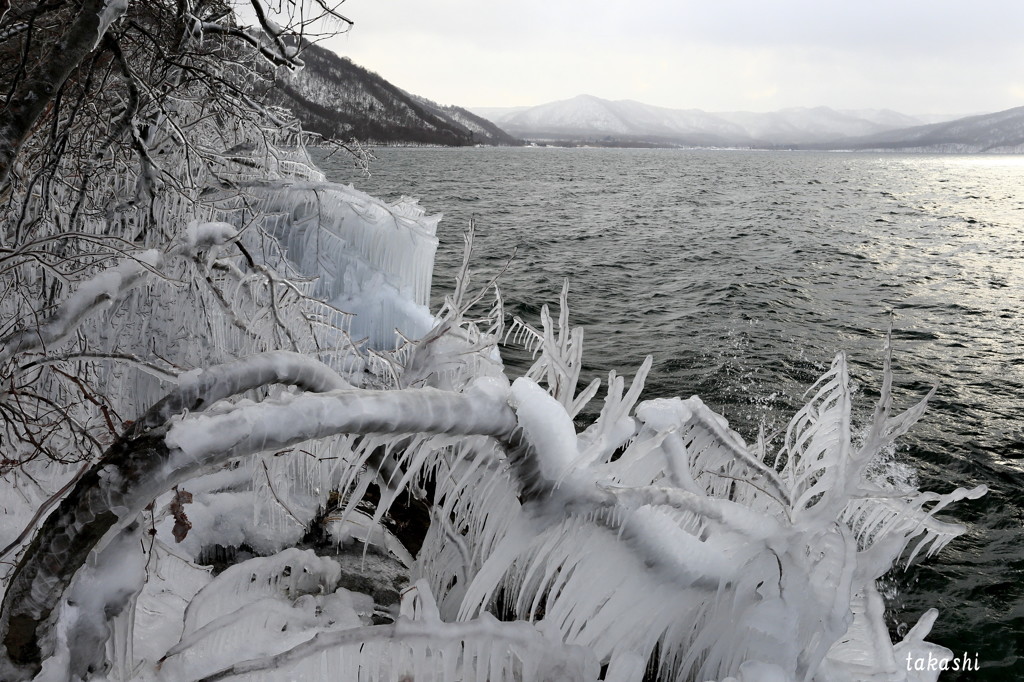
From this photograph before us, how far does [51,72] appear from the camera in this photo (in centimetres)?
280

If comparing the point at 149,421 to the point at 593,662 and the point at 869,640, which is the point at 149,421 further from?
the point at 869,640

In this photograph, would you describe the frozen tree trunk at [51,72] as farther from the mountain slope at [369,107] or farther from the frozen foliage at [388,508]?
the mountain slope at [369,107]

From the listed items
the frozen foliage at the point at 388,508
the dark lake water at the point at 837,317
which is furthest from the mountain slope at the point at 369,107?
the frozen foliage at the point at 388,508

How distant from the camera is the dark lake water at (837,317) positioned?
7.18m

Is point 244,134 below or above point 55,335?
above

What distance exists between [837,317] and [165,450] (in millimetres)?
17209

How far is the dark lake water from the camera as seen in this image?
718 cm

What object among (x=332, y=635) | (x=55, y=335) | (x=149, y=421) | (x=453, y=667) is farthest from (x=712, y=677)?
(x=55, y=335)

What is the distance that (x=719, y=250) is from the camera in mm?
26031

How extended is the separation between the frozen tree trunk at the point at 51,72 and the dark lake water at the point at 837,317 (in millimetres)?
4615

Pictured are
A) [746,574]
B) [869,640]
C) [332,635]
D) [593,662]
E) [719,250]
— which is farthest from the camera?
[719,250]

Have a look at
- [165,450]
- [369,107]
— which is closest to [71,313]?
[165,450]

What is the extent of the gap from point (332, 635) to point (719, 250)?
25645 mm

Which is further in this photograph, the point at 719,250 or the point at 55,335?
the point at 719,250
